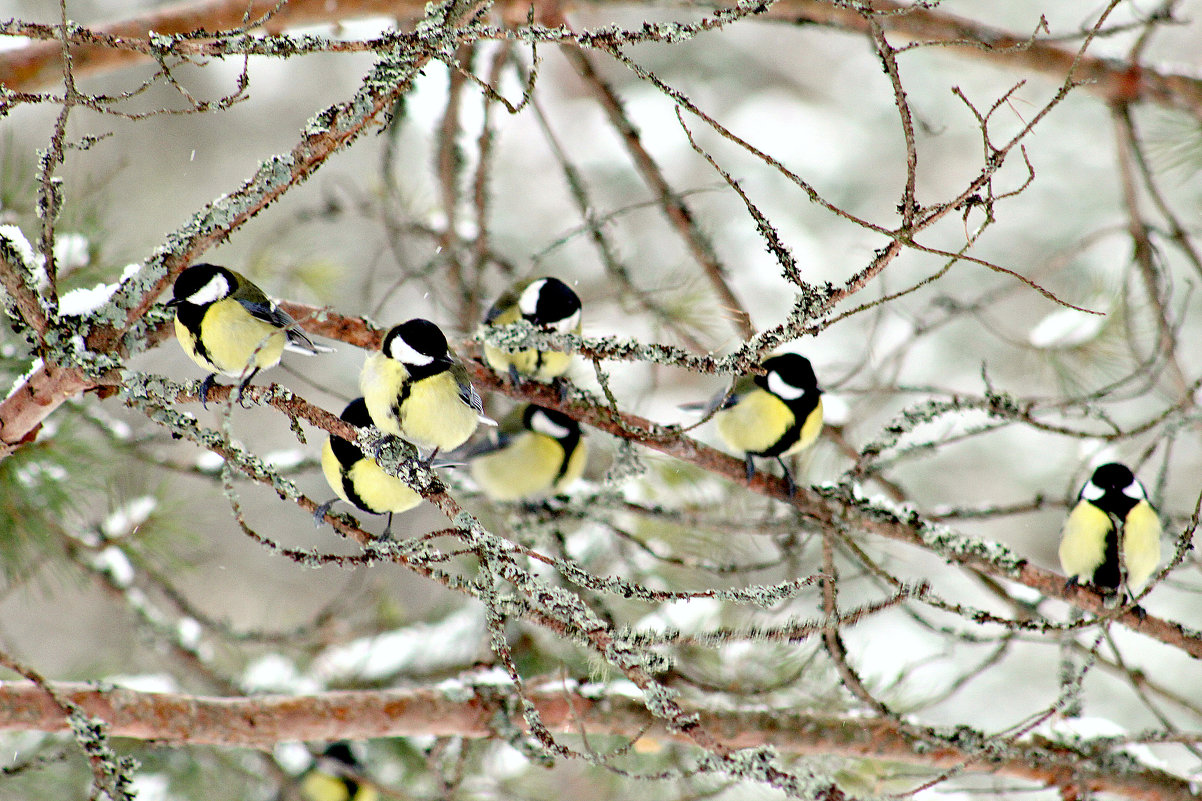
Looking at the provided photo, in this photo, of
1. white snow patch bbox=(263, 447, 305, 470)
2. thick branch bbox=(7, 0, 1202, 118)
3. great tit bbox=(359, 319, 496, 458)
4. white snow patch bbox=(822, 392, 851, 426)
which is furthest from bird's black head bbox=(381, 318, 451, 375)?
white snow patch bbox=(822, 392, 851, 426)

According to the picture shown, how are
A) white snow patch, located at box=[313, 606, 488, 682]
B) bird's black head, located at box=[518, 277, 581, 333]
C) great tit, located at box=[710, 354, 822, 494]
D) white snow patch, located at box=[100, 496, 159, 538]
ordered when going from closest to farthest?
great tit, located at box=[710, 354, 822, 494], bird's black head, located at box=[518, 277, 581, 333], white snow patch, located at box=[100, 496, 159, 538], white snow patch, located at box=[313, 606, 488, 682]

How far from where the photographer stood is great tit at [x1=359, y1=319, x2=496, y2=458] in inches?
61.3

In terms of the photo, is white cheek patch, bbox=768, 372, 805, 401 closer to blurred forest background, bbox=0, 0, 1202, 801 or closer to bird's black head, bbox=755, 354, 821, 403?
bird's black head, bbox=755, 354, 821, 403

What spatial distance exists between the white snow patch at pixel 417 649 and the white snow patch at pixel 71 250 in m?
1.42

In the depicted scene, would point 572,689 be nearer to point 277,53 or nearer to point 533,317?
point 533,317

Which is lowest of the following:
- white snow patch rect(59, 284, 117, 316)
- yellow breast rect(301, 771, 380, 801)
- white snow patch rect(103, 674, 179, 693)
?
yellow breast rect(301, 771, 380, 801)

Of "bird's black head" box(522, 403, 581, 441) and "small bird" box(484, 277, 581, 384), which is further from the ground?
"small bird" box(484, 277, 581, 384)

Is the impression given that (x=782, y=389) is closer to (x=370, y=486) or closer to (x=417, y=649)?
(x=370, y=486)

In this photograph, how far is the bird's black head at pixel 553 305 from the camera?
2215mm

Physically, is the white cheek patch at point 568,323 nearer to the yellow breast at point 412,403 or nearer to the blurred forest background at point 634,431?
the blurred forest background at point 634,431

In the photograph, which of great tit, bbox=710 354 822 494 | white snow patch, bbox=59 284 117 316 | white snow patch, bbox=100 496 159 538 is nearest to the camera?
white snow patch, bbox=59 284 117 316

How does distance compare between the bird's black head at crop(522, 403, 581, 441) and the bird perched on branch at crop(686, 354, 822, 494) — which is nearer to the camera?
the bird perched on branch at crop(686, 354, 822, 494)

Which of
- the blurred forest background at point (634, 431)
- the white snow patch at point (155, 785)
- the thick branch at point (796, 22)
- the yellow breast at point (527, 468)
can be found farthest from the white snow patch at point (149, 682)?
the thick branch at point (796, 22)

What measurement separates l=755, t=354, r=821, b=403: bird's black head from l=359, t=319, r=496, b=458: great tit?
2.27 feet
